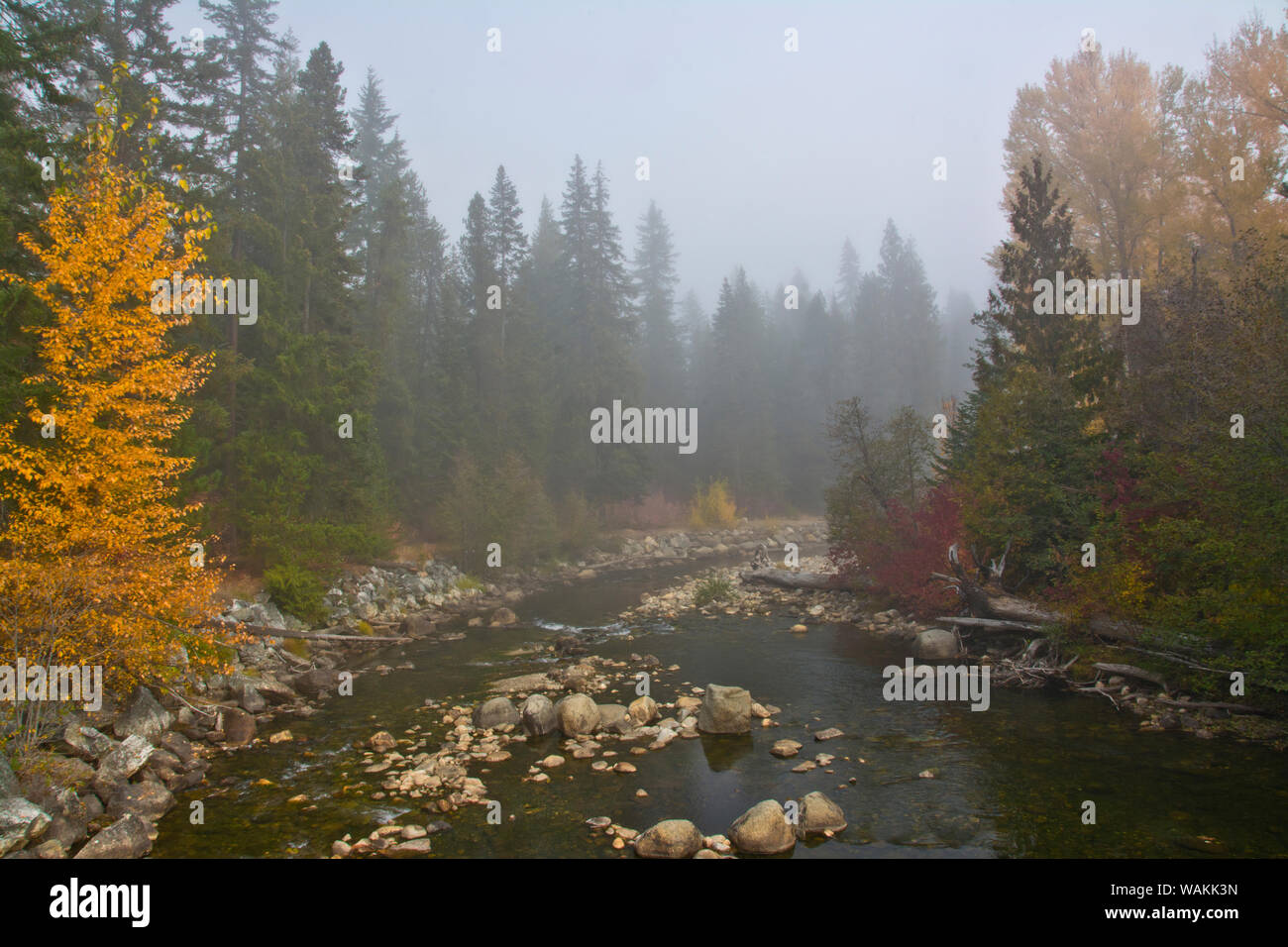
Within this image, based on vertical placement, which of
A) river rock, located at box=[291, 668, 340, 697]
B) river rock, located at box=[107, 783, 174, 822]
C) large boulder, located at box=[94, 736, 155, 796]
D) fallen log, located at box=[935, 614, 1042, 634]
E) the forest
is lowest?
river rock, located at box=[291, 668, 340, 697]

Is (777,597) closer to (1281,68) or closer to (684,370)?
(1281,68)

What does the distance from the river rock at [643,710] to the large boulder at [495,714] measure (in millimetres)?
2217

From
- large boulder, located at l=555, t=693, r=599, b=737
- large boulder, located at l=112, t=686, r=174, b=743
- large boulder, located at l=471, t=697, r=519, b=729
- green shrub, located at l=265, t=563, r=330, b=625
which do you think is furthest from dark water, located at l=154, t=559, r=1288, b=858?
green shrub, located at l=265, t=563, r=330, b=625

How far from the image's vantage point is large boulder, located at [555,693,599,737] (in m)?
11.7

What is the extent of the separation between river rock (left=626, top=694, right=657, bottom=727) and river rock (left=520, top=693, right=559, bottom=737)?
1.44 meters

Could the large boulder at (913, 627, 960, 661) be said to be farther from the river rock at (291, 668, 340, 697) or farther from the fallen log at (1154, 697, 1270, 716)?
the river rock at (291, 668, 340, 697)

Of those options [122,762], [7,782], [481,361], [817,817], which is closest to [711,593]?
[817,817]

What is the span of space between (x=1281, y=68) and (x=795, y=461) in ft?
134

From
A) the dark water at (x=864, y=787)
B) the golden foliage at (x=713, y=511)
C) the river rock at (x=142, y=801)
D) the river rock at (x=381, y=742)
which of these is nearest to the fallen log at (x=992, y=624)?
the dark water at (x=864, y=787)

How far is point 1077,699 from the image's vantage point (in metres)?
12.5

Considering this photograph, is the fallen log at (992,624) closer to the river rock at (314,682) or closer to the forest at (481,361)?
A: the forest at (481,361)

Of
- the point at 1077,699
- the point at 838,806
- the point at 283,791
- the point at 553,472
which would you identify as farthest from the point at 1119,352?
Answer: the point at 553,472

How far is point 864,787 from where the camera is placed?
926 cm

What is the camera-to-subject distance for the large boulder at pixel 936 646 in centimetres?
1606
